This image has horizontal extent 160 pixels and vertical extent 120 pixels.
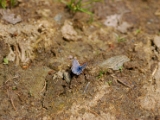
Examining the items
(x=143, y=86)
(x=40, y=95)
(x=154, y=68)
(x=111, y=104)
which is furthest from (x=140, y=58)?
(x=40, y=95)

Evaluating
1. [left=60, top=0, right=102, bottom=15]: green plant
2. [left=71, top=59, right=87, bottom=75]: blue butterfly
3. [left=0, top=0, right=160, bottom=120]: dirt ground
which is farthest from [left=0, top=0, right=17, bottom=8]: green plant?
[left=71, top=59, right=87, bottom=75]: blue butterfly

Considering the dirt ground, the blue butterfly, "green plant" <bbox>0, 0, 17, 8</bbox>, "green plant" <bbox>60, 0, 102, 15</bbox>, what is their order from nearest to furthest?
1. the dirt ground
2. the blue butterfly
3. "green plant" <bbox>0, 0, 17, 8</bbox>
4. "green plant" <bbox>60, 0, 102, 15</bbox>

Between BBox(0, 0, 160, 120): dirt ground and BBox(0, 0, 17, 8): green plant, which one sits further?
BBox(0, 0, 17, 8): green plant

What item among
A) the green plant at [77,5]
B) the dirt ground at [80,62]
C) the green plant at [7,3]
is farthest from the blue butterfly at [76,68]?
the green plant at [7,3]

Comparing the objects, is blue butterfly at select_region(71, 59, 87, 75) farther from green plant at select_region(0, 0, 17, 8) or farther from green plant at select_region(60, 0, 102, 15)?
green plant at select_region(0, 0, 17, 8)

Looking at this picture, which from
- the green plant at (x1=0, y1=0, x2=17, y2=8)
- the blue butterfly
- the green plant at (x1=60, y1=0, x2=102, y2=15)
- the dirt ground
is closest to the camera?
the dirt ground

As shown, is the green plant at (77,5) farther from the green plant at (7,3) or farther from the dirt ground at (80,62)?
the green plant at (7,3)

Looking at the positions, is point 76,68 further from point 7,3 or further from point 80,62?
point 7,3

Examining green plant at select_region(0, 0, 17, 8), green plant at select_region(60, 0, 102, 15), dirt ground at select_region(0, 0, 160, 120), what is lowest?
dirt ground at select_region(0, 0, 160, 120)
